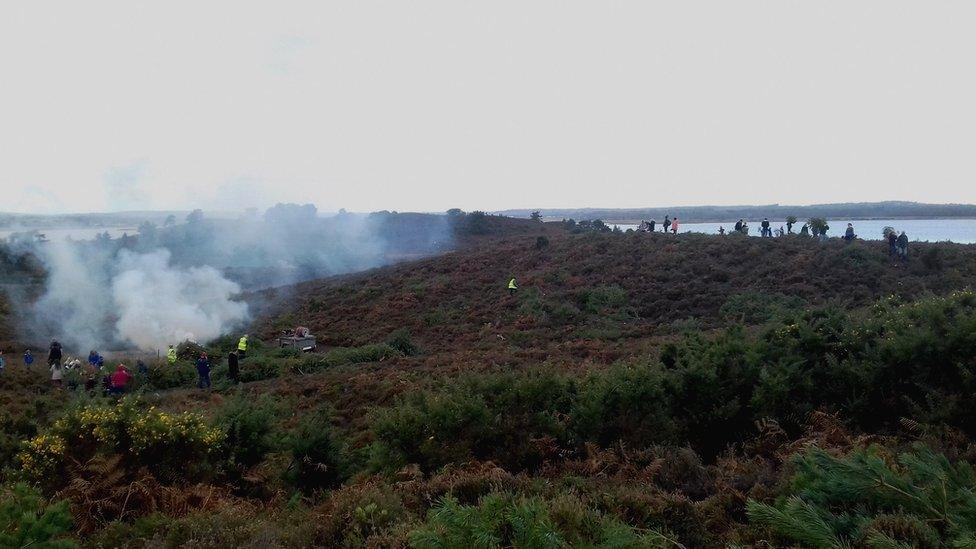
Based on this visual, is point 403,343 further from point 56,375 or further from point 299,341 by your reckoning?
point 56,375

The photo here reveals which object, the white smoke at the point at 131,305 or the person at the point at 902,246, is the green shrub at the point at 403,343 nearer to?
the white smoke at the point at 131,305

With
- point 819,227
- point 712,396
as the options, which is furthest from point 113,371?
point 819,227

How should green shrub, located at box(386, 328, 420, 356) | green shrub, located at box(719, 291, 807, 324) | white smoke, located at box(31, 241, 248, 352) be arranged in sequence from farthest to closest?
white smoke, located at box(31, 241, 248, 352)
green shrub, located at box(386, 328, 420, 356)
green shrub, located at box(719, 291, 807, 324)

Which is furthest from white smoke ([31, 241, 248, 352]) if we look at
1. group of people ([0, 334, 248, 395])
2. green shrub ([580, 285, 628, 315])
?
green shrub ([580, 285, 628, 315])

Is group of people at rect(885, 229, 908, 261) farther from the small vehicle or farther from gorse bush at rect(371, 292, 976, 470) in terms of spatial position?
the small vehicle

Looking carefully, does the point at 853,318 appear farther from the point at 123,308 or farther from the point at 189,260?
the point at 189,260

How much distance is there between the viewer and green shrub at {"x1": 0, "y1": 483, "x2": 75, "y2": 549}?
162 inches

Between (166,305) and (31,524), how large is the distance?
24.9 meters

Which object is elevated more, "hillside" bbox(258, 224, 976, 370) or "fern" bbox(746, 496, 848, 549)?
"fern" bbox(746, 496, 848, 549)

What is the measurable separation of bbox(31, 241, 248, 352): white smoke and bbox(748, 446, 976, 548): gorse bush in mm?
25333

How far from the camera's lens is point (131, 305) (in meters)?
26.1

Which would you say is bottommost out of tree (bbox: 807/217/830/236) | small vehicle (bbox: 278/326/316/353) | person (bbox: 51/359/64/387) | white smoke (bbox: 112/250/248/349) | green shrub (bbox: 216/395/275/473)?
small vehicle (bbox: 278/326/316/353)

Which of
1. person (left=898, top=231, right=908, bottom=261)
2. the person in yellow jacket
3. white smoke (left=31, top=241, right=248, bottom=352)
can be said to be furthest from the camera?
person (left=898, top=231, right=908, bottom=261)

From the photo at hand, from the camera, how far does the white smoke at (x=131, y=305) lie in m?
25.0
